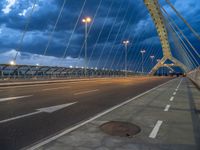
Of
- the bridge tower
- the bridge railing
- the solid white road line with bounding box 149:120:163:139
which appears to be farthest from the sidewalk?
the bridge tower

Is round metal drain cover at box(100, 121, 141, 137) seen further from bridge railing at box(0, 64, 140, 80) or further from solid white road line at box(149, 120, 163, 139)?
bridge railing at box(0, 64, 140, 80)

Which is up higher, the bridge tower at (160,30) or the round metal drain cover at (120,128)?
the bridge tower at (160,30)

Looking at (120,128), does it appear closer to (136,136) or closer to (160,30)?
(136,136)

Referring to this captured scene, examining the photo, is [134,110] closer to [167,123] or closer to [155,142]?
[167,123]

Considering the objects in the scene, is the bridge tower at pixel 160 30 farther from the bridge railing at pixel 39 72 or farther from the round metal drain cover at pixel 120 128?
the round metal drain cover at pixel 120 128

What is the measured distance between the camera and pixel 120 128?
228 inches

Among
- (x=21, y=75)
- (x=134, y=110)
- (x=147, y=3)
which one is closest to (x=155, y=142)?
(x=134, y=110)

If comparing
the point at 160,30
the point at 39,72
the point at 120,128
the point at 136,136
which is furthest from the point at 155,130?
the point at 160,30

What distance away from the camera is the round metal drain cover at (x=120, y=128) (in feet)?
17.6

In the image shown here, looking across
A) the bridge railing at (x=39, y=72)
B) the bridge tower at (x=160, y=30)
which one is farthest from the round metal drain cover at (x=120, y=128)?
the bridge tower at (x=160, y=30)

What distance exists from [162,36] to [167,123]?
92.8 metres

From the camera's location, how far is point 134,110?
854 centimetres

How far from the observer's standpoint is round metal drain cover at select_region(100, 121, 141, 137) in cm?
536

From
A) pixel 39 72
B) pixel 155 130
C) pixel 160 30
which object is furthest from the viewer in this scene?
pixel 160 30
